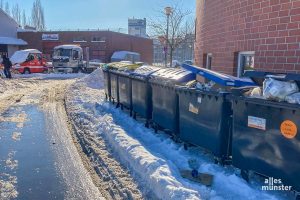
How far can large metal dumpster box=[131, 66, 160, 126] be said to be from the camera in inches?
314

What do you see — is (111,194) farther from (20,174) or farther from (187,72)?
(187,72)

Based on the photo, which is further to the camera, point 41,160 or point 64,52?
point 64,52

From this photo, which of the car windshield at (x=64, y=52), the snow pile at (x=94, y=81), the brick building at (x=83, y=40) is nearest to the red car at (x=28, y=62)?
the car windshield at (x=64, y=52)

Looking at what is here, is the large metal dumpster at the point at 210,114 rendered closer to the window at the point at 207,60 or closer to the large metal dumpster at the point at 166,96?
the large metal dumpster at the point at 166,96

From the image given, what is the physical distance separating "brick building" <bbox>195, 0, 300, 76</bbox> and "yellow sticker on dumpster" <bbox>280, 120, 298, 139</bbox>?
6.53 ft

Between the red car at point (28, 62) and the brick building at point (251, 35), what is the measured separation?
23970mm

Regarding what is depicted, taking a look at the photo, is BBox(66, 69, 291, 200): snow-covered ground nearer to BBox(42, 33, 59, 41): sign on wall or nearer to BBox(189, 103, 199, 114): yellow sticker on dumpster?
BBox(189, 103, 199, 114): yellow sticker on dumpster

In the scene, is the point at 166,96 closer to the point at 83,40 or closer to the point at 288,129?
the point at 288,129

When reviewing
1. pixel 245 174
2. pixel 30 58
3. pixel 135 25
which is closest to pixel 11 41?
pixel 30 58

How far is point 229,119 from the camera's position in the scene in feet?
16.1

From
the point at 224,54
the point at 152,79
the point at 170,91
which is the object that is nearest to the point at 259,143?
the point at 170,91

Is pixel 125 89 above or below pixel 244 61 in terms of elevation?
below

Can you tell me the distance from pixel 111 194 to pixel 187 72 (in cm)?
313

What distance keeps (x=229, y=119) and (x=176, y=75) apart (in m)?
2.11
